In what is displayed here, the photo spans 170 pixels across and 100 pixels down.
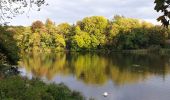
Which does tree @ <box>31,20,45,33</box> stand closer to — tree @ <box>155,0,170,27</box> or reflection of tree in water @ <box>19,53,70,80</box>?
reflection of tree in water @ <box>19,53,70,80</box>

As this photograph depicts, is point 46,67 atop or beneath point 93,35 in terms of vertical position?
beneath

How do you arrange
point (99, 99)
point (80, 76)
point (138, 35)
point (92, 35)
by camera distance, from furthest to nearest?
point (92, 35) → point (138, 35) → point (80, 76) → point (99, 99)

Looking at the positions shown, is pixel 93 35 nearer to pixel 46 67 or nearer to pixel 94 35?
pixel 94 35

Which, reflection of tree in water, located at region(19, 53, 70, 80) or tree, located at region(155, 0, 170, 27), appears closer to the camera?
tree, located at region(155, 0, 170, 27)

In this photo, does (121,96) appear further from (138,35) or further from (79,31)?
(79,31)

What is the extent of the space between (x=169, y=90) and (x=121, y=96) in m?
4.77

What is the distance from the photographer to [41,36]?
8938cm

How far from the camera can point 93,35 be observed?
91438mm

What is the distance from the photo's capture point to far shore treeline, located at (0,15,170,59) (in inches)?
3359

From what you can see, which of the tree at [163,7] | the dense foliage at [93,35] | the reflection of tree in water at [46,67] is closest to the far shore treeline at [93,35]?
the dense foliage at [93,35]

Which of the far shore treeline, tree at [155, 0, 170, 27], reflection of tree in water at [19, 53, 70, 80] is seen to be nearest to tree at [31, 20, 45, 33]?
the far shore treeline

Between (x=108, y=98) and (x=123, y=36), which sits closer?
(x=108, y=98)

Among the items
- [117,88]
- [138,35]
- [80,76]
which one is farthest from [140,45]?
[117,88]

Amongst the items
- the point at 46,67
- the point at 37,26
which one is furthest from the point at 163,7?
the point at 37,26
